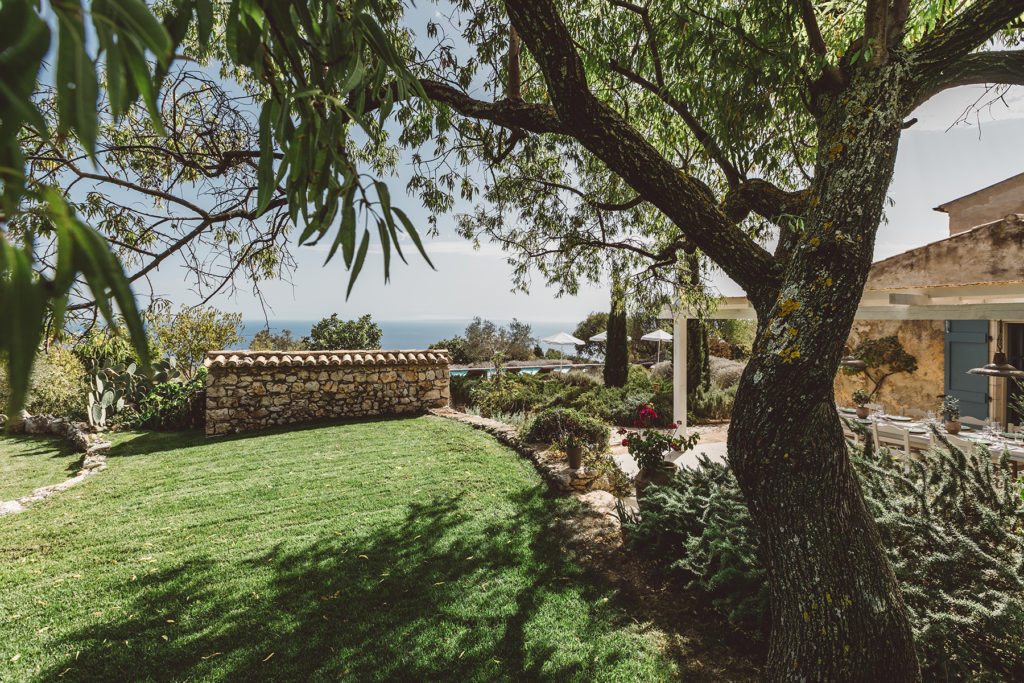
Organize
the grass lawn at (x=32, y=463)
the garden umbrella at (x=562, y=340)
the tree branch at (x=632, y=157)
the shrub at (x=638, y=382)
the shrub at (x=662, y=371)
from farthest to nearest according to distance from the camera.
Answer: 1. the garden umbrella at (x=562, y=340)
2. the shrub at (x=662, y=371)
3. the shrub at (x=638, y=382)
4. the grass lawn at (x=32, y=463)
5. the tree branch at (x=632, y=157)

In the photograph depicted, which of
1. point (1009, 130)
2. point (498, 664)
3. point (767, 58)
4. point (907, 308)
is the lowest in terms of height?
point (498, 664)

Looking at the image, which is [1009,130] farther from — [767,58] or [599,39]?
[599,39]

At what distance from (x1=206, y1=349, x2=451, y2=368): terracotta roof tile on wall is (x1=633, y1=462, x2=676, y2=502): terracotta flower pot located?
7.16 m

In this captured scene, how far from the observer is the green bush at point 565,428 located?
8156 mm

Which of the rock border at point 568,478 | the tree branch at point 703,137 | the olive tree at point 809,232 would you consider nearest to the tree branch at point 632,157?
the olive tree at point 809,232

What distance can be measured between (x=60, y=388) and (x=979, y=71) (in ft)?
48.8

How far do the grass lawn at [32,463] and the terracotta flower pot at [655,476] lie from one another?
7.91 metres

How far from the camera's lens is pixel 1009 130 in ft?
16.0

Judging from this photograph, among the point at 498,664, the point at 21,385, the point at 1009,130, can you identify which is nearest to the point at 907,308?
the point at 1009,130

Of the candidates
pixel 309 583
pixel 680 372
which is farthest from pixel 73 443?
pixel 680 372

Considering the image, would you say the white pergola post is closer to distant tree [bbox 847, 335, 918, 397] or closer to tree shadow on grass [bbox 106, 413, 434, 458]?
distant tree [bbox 847, 335, 918, 397]

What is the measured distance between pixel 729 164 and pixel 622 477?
461 centimetres

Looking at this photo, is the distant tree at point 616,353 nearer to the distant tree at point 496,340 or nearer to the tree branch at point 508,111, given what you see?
the distant tree at point 496,340

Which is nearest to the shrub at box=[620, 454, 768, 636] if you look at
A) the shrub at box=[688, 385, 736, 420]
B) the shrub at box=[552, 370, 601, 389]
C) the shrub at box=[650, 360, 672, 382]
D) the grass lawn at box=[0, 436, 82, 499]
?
the grass lawn at box=[0, 436, 82, 499]
